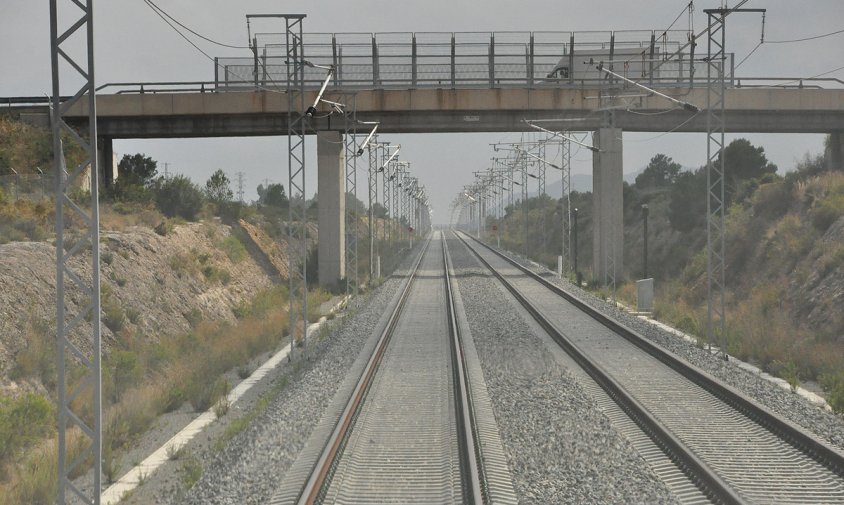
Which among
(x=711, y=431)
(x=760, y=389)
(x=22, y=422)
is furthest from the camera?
(x=760, y=389)

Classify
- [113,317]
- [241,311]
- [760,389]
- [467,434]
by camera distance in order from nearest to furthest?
[467,434], [760,389], [113,317], [241,311]

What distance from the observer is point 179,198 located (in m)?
45.3

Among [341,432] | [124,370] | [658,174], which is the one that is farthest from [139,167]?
[658,174]

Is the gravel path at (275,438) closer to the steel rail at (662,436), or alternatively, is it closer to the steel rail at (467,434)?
the steel rail at (467,434)

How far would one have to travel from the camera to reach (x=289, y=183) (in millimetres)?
21547

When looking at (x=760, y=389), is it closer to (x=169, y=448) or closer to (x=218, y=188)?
(x=169, y=448)

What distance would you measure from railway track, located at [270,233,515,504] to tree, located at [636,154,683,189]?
8488cm

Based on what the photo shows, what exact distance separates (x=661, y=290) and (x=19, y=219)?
30854mm

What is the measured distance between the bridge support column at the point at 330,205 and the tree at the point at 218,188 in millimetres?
13127

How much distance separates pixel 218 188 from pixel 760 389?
4394cm

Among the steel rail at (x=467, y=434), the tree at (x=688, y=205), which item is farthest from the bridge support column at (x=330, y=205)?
the tree at (x=688, y=205)

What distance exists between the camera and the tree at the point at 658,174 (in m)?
102

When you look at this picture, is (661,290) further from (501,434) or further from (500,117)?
(501,434)

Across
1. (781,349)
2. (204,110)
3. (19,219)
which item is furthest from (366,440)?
(204,110)
